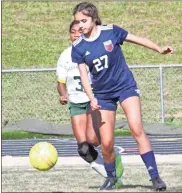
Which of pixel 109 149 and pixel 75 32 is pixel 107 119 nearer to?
pixel 109 149

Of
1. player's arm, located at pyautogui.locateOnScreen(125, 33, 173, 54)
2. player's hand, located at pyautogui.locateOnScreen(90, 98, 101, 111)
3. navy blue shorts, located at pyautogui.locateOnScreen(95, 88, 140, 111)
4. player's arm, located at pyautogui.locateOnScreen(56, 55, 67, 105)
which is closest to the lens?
player's hand, located at pyautogui.locateOnScreen(90, 98, 101, 111)

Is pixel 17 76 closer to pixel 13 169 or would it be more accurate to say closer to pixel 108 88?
pixel 13 169

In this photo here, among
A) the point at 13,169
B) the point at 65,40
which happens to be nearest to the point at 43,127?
the point at 13,169

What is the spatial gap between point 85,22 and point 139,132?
4.09 feet

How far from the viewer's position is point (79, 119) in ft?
34.4

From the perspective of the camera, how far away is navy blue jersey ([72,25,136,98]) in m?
9.30

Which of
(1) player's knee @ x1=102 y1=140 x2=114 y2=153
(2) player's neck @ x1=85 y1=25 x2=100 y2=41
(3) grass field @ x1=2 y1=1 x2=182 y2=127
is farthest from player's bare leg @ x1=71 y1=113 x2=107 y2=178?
(3) grass field @ x1=2 y1=1 x2=182 y2=127

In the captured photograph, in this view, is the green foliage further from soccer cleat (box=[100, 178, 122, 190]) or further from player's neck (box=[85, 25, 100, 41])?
player's neck (box=[85, 25, 100, 41])

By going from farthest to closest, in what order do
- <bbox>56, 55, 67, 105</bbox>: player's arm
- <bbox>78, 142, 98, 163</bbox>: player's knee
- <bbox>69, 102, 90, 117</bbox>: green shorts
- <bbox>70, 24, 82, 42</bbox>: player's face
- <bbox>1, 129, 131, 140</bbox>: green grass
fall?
<bbox>1, 129, 131, 140</bbox>: green grass
<bbox>56, 55, 67, 105</bbox>: player's arm
<bbox>69, 102, 90, 117</bbox>: green shorts
<bbox>70, 24, 82, 42</bbox>: player's face
<bbox>78, 142, 98, 163</bbox>: player's knee

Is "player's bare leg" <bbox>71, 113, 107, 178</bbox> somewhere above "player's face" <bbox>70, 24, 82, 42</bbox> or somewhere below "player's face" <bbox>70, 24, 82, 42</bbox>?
below

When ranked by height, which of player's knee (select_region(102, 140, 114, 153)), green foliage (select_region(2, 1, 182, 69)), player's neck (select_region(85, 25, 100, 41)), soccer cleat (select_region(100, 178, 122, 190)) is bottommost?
green foliage (select_region(2, 1, 182, 69))

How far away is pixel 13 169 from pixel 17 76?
350 inches

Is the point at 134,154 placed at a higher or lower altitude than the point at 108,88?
lower

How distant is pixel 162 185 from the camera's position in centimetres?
916
